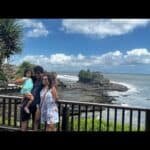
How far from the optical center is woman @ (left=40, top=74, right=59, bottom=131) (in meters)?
5.74

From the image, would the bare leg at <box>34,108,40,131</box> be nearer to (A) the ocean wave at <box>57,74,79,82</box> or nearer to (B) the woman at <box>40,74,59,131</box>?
(B) the woman at <box>40,74,59,131</box>

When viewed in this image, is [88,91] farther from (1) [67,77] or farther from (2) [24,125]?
(2) [24,125]

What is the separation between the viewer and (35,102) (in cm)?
583

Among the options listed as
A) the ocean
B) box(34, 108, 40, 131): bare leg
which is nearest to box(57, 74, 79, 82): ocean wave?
the ocean

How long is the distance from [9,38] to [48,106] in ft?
2.85

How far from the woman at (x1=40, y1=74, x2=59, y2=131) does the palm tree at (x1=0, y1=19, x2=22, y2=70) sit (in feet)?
1.58

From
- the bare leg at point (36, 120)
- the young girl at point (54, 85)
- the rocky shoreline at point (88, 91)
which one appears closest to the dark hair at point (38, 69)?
the young girl at point (54, 85)

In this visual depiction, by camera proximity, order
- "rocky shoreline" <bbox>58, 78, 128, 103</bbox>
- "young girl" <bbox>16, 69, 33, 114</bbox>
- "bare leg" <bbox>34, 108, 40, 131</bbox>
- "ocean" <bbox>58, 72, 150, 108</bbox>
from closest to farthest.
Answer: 1. "ocean" <bbox>58, 72, 150, 108</bbox>
2. "rocky shoreline" <bbox>58, 78, 128, 103</bbox>
3. "young girl" <bbox>16, 69, 33, 114</bbox>
4. "bare leg" <bbox>34, 108, 40, 131</bbox>

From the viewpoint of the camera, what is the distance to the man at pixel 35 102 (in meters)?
5.55

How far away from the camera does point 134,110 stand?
593cm
